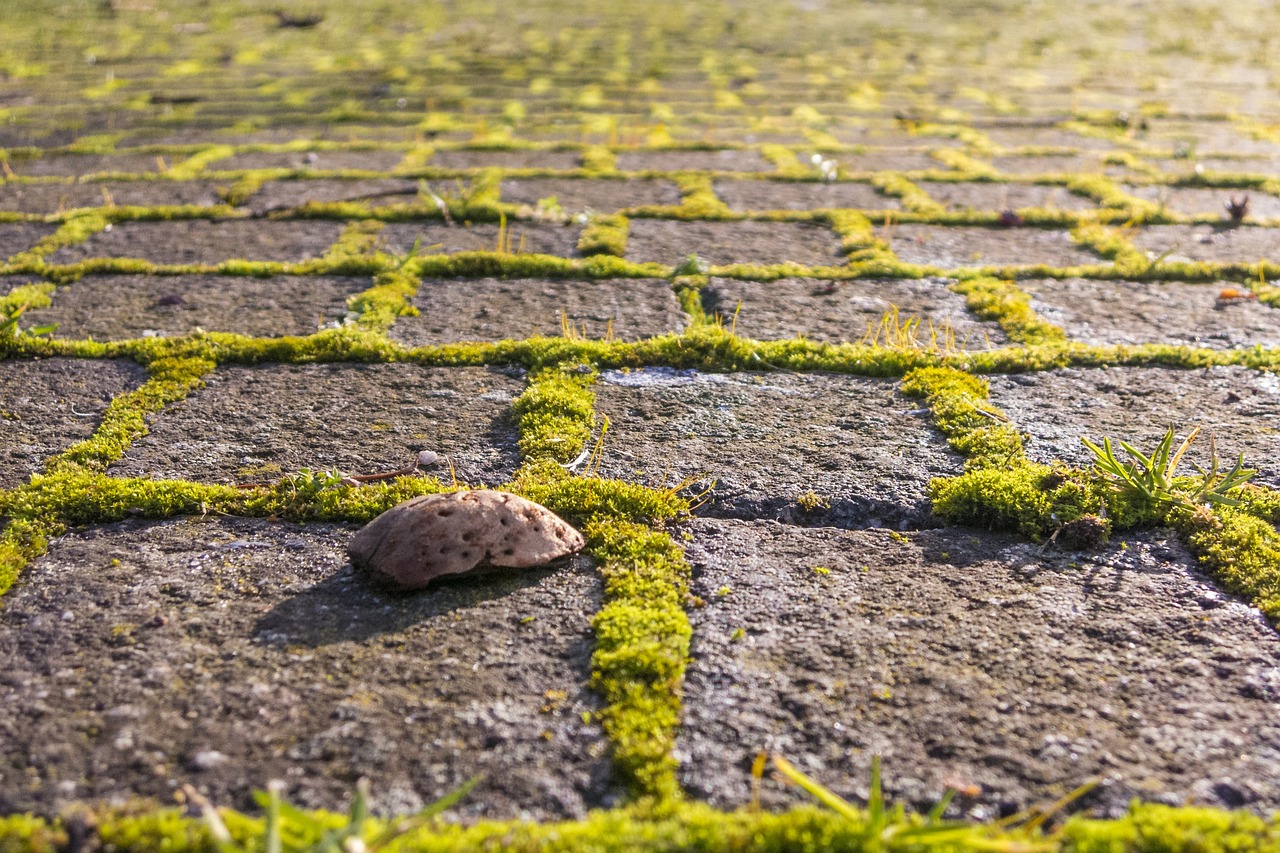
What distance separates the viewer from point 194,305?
12.1 feet

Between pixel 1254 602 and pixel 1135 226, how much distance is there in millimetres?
3336

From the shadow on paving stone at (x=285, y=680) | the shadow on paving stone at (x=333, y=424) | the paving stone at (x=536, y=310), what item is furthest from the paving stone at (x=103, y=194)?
the shadow on paving stone at (x=285, y=680)

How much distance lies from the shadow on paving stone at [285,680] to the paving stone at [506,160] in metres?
4.19

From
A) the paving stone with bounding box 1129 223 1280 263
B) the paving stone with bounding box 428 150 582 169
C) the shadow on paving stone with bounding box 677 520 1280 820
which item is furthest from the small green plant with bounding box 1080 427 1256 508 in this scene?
the paving stone with bounding box 428 150 582 169

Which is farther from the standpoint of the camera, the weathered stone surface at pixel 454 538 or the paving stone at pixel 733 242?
the paving stone at pixel 733 242

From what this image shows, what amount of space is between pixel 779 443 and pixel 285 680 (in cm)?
147

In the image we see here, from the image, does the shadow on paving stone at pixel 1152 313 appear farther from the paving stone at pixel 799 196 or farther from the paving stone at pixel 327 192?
the paving stone at pixel 327 192

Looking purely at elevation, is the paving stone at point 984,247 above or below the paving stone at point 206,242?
above

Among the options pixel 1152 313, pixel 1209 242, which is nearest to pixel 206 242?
pixel 1152 313

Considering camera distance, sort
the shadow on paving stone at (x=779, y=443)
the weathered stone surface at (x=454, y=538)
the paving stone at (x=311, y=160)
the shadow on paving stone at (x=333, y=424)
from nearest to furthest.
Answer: the weathered stone surface at (x=454, y=538)
the shadow on paving stone at (x=779, y=443)
the shadow on paving stone at (x=333, y=424)
the paving stone at (x=311, y=160)

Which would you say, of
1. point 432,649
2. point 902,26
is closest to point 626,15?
point 902,26

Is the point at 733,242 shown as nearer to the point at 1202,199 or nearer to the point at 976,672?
the point at 1202,199

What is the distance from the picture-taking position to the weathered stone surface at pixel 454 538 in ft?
6.59

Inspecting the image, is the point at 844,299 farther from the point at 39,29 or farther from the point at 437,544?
the point at 39,29
